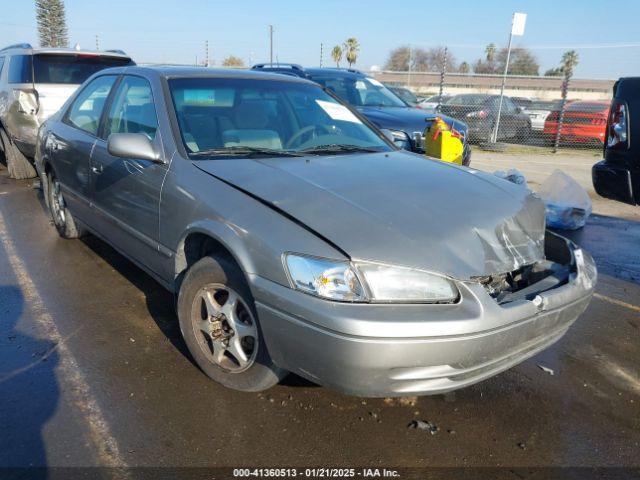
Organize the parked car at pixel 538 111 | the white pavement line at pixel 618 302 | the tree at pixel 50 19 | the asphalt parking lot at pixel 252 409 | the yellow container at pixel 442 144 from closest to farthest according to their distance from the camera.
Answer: the asphalt parking lot at pixel 252 409 < the white pavement line at pixel 618 302 < the yellow container at pixel 442 144 < the parked car at pixel 538 111 < the tree at pixel 50 19

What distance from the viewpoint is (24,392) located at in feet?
8.76

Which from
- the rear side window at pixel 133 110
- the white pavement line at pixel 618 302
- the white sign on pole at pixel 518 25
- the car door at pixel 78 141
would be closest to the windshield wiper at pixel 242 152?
the rear side window at pixel 133 110

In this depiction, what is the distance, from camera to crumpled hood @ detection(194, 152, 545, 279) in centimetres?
226

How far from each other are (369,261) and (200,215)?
98 cm

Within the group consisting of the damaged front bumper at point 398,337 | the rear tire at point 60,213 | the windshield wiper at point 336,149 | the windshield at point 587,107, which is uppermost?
the windshield wiper at point 336,149

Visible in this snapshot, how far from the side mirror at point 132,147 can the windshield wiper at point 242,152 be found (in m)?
0.24

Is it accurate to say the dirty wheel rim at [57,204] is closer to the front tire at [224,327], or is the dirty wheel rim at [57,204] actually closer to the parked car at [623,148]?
the front tire at [224,327]

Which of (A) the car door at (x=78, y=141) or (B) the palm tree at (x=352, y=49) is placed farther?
(B) the palm tree at (x=352, y=49)

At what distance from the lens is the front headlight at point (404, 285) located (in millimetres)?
2141

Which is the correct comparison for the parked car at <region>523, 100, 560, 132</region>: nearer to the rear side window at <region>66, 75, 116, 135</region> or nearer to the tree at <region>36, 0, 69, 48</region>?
the rear side window at <region>66, 75, 116, 135</region>

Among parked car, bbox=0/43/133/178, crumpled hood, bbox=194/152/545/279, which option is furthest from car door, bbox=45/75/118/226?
parked car, bbox=0/43/133/178

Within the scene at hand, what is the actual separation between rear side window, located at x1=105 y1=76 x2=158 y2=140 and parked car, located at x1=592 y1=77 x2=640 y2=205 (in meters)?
3.22

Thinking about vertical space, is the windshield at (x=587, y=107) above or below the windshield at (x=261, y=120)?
below

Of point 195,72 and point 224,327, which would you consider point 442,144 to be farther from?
point 224,327
